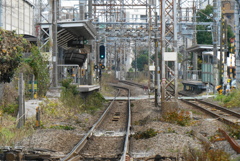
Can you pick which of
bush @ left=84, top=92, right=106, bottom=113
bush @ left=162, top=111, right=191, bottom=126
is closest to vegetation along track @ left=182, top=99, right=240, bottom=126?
bush @ left=162, top=111, right=191, bottom=126

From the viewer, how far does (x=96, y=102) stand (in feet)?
79.6

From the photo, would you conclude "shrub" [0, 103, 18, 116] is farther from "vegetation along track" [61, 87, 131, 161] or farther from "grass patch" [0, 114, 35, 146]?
"vegetation along track" [61, 87, 131, 161]

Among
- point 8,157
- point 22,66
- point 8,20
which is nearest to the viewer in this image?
point 8,157

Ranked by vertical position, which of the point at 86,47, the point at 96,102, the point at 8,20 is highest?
the point at 8,20

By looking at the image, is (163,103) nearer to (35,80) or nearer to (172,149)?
(35,80)

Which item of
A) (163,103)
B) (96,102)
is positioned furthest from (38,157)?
(96,102)

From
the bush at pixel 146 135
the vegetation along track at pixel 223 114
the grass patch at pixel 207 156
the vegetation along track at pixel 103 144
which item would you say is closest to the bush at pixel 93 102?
the vegetation along track at pixel 223 114

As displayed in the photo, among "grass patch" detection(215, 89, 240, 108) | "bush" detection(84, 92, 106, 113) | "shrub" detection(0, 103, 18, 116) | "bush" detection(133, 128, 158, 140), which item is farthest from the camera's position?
"grass patch" detection(215, 89, 240, 108)

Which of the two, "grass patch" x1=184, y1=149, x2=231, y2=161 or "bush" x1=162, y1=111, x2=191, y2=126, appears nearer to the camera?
"grass patch" x1=184, y1=149, x2=231, y2=161

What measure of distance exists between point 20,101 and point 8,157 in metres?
4.53

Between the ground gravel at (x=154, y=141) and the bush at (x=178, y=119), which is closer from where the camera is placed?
the ground gravel at (x=154, y=141)

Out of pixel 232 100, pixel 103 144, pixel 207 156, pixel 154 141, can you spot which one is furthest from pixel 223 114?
pixel 207 156

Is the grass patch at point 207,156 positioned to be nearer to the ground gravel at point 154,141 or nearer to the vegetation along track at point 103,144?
the ground gravel at point 154,141

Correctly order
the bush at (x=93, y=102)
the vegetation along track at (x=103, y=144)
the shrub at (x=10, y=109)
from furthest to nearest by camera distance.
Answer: the bush at (x=93, y=102) → the shrub at (x=10, y=109) → the vegetation along track at (x=103, y=144)
